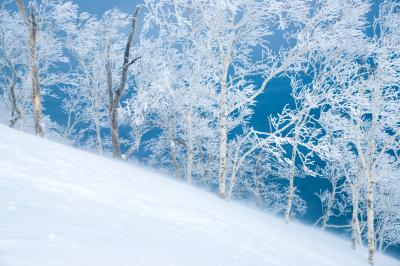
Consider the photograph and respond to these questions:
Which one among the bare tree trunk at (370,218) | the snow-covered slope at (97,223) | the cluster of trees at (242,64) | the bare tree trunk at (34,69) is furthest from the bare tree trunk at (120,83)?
the bare tree trunk at (370,218)

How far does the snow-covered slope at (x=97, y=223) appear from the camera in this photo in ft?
8.35

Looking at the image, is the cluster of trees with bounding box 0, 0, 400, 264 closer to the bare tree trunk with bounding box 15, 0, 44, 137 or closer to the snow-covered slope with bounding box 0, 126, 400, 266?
the bare tree trunk with bounding box 15, 0, 44, 137

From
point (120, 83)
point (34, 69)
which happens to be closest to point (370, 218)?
point (120, 83)

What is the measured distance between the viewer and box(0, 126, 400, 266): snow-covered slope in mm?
2545

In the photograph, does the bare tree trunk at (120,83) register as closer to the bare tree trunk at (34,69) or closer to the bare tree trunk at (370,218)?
the bare tree trunk at (34,69)

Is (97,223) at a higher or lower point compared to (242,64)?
lower

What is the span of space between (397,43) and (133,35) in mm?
10272

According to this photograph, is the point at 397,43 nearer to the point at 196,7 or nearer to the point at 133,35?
the point at 196,7

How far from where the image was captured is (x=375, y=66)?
1159 centimetres

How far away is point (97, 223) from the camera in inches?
134

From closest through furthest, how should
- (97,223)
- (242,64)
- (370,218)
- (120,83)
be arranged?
(97,223) < (370,218) < (242,64) < (120,83)

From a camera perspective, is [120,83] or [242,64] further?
[120,83]

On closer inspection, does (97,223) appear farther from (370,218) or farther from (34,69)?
(370,218)

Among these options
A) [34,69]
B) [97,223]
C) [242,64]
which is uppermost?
[242,64]
